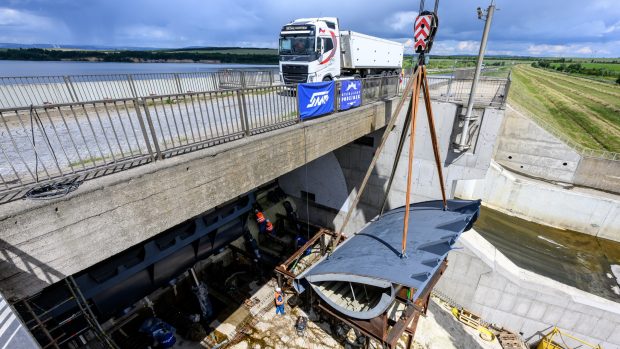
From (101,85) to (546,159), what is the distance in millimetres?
31110

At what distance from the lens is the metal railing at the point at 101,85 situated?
10.3 meters

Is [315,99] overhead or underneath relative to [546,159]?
overhead

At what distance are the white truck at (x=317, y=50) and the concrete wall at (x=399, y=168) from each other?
511cm

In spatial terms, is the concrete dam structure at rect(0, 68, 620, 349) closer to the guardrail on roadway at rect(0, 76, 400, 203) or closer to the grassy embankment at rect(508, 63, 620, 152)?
the guardrail on roadway at rect(0, 76, 400, 203)

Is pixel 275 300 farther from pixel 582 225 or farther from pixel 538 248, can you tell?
pixel 582 225

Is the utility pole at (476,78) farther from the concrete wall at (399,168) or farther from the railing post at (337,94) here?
the railing post at (337,94)

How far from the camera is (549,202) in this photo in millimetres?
20406

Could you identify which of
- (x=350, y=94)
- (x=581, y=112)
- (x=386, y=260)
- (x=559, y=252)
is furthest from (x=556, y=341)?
(x=581, y=112)

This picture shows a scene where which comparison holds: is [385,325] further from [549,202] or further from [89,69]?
[89,69]

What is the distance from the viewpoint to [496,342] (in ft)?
37.7

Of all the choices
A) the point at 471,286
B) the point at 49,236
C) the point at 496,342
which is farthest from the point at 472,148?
the point at 49,236

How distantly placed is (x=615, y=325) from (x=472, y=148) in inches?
367

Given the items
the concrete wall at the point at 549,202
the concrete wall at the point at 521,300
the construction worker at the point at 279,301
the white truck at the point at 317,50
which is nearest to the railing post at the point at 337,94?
the white truck at the point at 317,50

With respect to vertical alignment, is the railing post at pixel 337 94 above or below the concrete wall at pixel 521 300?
above
